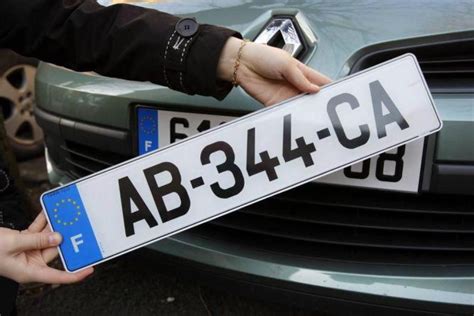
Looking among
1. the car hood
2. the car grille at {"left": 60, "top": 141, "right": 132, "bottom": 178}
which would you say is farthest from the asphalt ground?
the car hood

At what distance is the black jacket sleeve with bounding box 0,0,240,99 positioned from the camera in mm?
1057

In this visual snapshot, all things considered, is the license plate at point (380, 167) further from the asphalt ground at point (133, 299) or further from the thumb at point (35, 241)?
the asphalt ground at point (133, 299)

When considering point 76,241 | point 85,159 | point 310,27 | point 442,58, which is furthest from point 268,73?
point 85,159

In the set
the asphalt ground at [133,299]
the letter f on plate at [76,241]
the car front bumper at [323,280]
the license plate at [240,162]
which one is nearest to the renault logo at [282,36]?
the license plate at [240,162]

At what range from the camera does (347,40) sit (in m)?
1.23

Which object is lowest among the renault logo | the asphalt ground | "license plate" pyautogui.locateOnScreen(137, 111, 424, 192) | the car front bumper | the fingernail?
the asphalt ground

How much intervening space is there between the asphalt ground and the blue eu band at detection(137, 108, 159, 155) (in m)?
0.46

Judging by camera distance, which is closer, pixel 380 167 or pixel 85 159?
pixel 380 167

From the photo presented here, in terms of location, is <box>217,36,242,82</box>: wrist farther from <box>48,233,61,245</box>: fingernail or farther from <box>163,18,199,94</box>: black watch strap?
<box>48,233,61,245</box>: fingernail

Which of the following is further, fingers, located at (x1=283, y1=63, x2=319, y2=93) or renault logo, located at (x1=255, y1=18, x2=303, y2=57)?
renault logo, located at (x1=255, y1=18, x2=303, y2=57)

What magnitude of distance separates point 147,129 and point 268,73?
45 centimetres

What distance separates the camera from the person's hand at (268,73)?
1016 millimetres

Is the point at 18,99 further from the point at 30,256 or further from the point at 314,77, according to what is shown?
the point at 314,77

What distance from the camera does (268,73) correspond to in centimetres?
105
